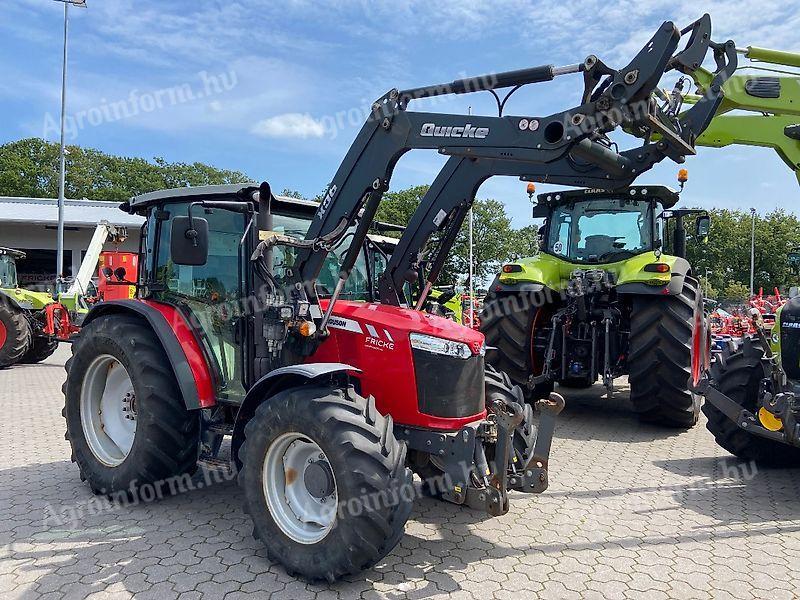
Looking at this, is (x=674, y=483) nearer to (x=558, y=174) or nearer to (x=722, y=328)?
(x=558, y=174)

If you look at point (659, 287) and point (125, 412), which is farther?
point (659, 287)

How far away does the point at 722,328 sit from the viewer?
1655 centimetres

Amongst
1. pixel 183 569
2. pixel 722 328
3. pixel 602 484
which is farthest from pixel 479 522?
pixel 722 328

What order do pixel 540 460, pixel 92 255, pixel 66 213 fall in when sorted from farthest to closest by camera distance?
pixel 66 213, pixel 92 255, pixel 540 460

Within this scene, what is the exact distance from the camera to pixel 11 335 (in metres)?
11.1

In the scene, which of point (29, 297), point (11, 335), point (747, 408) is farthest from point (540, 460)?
point (29, 297)

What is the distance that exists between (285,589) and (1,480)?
10.3ft

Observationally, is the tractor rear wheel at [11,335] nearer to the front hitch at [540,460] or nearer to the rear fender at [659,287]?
the rear fender at [659,287]

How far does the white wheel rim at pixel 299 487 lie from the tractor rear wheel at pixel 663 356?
14.1 ft

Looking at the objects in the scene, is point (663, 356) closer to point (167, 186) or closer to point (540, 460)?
point (540, 460)

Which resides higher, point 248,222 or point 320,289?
point 248,222

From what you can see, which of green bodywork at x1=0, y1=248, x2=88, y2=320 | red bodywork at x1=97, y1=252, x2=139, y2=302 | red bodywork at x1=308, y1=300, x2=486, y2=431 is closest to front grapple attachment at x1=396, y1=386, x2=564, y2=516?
red bodywork at x1=308, y1=300, x2=486, y2=431

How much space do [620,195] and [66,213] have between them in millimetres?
28836

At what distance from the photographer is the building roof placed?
88.6 ft
